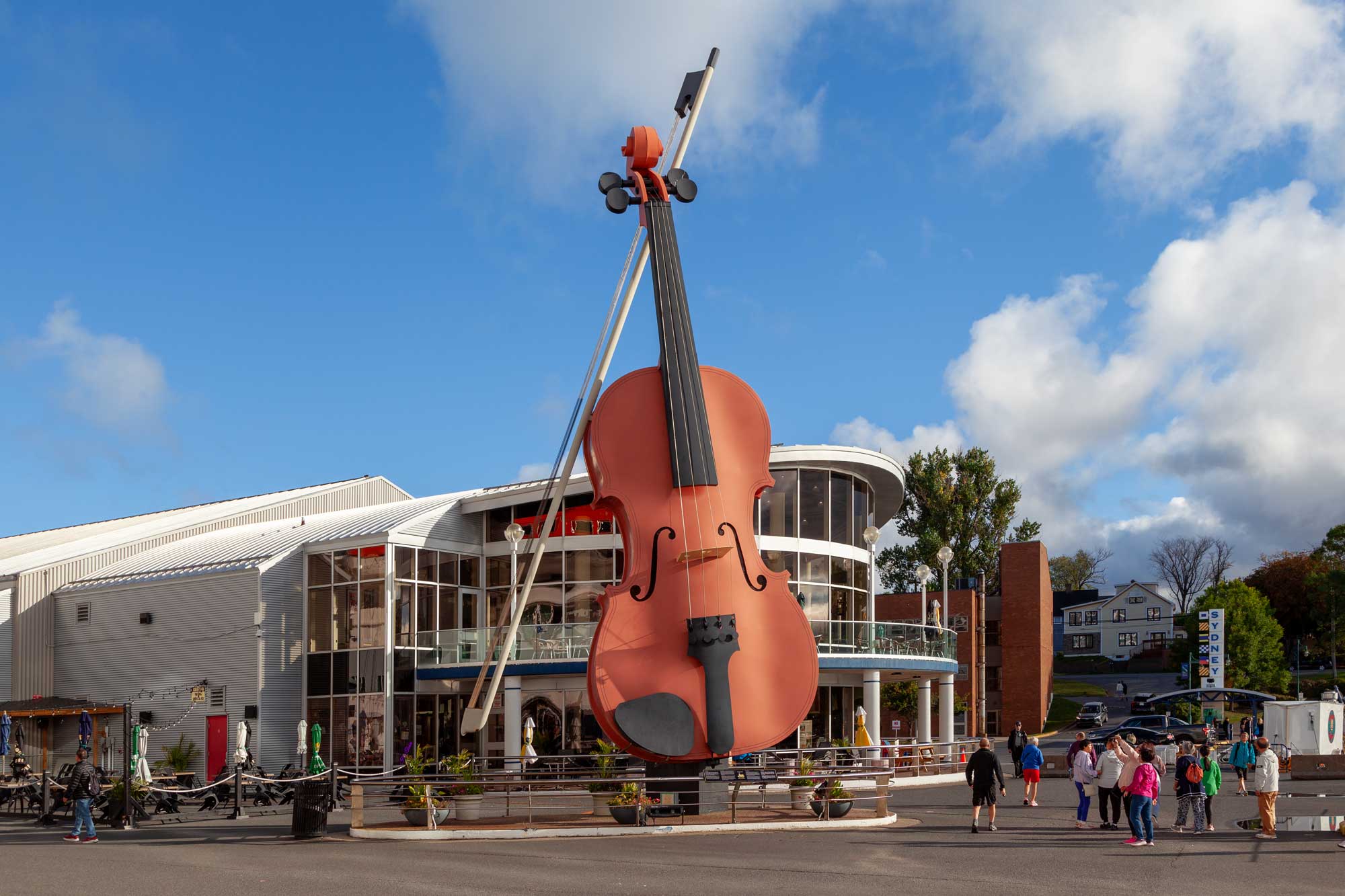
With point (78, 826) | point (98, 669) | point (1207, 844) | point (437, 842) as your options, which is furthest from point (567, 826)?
point (98, 669)

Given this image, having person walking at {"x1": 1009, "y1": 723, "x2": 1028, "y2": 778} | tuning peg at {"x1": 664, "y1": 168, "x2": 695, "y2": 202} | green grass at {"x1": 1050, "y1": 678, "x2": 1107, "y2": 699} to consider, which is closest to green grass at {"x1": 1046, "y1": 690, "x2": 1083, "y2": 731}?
green grass at {"x1": 1050, "y1": 678, "x2": 1107, "y2": 699}

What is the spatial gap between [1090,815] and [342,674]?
20.1 m

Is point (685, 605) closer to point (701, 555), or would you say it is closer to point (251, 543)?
point (701, 555)

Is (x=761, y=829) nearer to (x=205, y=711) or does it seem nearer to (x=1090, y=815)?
(x=1090, y=815)

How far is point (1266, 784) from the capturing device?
17031 mm

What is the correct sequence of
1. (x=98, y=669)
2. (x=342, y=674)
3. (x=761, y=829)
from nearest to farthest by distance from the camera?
1. (x=761, y=829)
2. (x=342, y=674)
3. (x=98, y=669)

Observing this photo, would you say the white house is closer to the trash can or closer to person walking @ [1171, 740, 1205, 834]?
person walking @ [1171, 740, 1205, 834]

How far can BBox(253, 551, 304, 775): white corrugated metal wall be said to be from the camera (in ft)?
111

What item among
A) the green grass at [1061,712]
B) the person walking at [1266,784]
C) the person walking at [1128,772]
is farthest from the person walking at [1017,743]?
the green grass at [1061,712]

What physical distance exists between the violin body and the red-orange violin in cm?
2

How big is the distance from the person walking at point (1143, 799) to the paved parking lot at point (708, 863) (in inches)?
11.8

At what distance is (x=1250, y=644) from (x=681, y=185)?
5278 cm

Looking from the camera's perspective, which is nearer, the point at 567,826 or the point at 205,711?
the point at 567,826

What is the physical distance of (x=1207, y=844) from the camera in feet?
55.4
